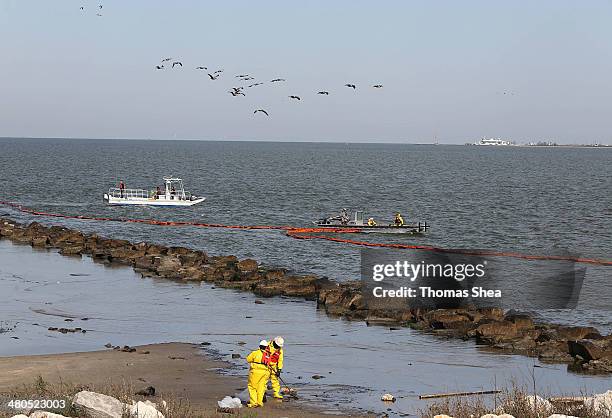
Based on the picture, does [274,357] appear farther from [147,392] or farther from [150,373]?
[150,373]

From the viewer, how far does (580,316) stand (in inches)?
1495

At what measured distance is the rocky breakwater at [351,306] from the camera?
2952 cm

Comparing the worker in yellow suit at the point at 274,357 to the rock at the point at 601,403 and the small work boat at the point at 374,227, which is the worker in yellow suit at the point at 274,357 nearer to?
the rock at the point at 601,403

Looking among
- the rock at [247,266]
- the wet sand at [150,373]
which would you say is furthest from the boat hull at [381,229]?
the wet sand at [150,373]

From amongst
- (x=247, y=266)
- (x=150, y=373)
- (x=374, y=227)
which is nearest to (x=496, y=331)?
(x=150, y=373)

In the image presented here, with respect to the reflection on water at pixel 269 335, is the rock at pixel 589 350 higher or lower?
higher

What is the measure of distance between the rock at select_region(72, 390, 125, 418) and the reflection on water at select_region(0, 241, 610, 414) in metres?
6.84

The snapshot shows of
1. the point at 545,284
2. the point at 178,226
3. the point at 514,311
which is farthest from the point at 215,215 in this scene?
the point at 514,311

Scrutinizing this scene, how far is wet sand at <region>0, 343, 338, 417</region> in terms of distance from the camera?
22.3 metres

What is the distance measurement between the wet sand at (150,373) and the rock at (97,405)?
3455 mm

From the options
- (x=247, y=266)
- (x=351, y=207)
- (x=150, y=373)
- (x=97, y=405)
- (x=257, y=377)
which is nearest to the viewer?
(x=97, y=405)

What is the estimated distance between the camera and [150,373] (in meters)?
25.5

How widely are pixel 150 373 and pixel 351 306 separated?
12.5m

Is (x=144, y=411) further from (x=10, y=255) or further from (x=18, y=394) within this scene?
(x=10, y=255)
